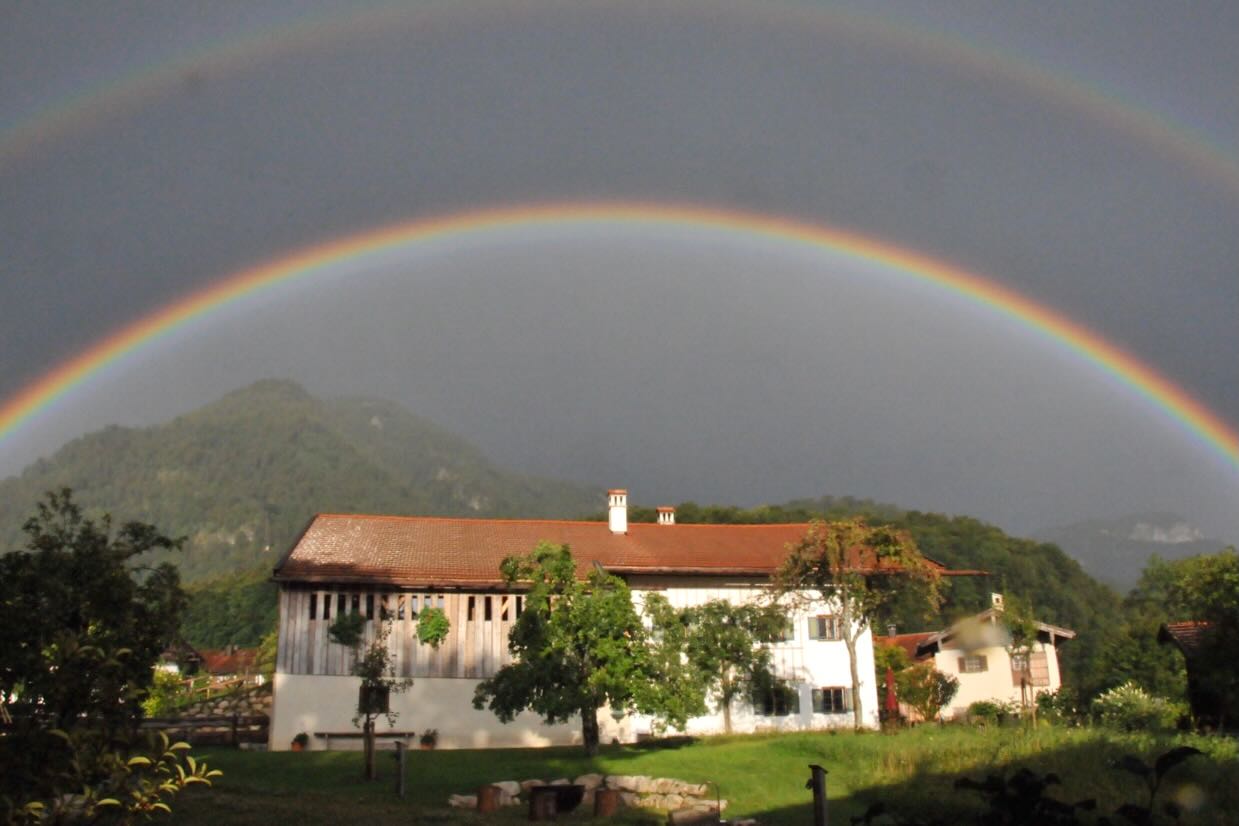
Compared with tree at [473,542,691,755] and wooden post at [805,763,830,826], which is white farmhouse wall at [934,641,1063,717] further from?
wooden post at [805,763,830,826]

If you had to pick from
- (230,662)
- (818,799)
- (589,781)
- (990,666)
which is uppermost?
(230,662)

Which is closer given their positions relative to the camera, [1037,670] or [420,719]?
[420,719]

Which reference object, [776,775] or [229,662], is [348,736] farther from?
[229,662]

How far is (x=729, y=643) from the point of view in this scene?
106ft

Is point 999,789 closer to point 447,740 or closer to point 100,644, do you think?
point 100,644

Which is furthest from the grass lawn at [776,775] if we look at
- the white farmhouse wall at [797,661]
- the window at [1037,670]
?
the window at [1037,670]

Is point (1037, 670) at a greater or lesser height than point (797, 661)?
lesser

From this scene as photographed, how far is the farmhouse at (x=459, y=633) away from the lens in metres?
33.8

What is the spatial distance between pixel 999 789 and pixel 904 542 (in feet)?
93.8

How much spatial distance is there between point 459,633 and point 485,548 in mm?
4105

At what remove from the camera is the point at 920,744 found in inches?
872

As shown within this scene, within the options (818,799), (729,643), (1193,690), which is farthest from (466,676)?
(818,799)

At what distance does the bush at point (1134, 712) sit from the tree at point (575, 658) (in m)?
15.6

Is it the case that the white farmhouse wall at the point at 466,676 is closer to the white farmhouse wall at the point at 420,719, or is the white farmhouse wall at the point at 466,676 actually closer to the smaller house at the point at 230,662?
the white farmhouse wall at the point at 420,719
